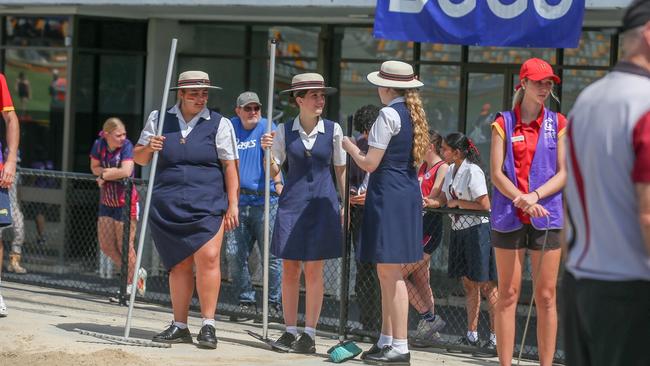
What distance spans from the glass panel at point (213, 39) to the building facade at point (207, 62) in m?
0.01

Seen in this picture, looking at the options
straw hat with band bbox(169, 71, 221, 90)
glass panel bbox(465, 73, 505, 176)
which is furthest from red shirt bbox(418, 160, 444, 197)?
glass panel bbox(465, 73, 505, 176)

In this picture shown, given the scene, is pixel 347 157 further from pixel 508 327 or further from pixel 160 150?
pixel 508 327

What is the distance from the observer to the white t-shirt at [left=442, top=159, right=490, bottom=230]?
382 inches

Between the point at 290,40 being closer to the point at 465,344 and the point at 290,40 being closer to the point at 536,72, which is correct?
the point at 465,344

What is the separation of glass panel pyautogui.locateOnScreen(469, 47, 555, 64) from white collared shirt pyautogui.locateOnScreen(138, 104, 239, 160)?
5170 millimetres

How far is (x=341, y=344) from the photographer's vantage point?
28.0ft

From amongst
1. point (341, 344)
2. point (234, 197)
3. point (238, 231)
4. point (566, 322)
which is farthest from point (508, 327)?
point (238, 231)

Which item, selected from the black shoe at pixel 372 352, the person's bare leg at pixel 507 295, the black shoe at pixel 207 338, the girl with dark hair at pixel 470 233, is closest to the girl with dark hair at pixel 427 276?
the girl with dark hair at pixel 470 233

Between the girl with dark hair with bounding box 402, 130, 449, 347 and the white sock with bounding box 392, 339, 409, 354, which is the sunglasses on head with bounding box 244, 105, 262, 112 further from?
the white sock with bounding box 392, 339, 409, 354

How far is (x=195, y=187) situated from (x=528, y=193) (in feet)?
8.43

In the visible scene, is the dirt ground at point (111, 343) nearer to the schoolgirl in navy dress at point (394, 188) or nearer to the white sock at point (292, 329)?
the white sock at point (292, 329)

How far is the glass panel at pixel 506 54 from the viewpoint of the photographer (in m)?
12.9

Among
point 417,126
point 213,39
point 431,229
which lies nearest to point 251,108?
point 431,229

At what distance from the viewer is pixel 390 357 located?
8.25m
